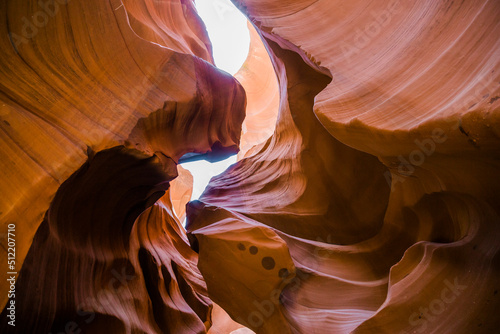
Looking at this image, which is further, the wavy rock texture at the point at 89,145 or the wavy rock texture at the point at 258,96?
the wavy rock texture at the point at 258,96

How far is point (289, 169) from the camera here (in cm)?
664

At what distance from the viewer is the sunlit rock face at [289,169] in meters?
2.53

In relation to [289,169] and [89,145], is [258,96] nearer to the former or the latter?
[289,169]

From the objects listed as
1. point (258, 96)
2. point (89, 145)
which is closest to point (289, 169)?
point (89, 145)

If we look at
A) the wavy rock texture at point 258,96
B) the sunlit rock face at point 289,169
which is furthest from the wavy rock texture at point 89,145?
the wavy rock texture at point 258,96

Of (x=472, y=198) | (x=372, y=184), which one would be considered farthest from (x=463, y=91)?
(x=372, y=184)

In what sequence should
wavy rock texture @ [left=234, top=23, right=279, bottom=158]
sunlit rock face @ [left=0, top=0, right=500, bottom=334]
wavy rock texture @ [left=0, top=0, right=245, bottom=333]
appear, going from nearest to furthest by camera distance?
sunlit rock face @ [left=0, top=0, right=500, bottom=334] < wavy rock texture @ [left=0, top=0, right=245, bottom=333] < wavy rock texture @ [left=234, top=23, right=279, bottom=158]

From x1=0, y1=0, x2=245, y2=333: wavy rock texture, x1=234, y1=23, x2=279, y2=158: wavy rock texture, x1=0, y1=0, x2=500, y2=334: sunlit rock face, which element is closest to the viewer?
x1=0, y1=0, x2=500, y2=334: sunlit rock face

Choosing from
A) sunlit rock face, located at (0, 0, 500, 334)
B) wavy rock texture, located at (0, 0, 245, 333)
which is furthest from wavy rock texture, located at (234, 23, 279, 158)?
wavy rock texture, located at (0, 0, 245, 333)

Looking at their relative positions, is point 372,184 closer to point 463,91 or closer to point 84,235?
point 463,91

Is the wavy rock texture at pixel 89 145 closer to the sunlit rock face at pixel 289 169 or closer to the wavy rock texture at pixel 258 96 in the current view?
the sunlit rock face at pixel 289 169

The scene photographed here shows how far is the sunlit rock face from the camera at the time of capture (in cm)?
253

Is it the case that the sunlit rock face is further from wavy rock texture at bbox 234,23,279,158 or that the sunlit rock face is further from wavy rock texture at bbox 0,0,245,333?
wavy rock texture at bbox 234,23,279,158

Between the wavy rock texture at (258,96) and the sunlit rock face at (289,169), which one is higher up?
the sunlit rock face at (289,169)
